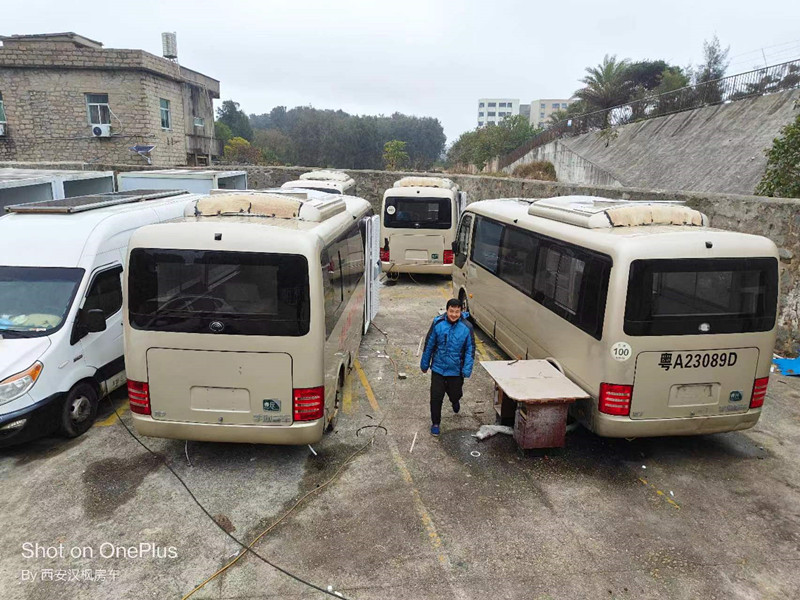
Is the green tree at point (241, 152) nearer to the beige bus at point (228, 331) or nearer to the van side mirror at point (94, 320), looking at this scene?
the van side mirror at point (94, 320)

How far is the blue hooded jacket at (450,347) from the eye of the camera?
6.37 m

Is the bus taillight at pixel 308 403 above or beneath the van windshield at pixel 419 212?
beneath

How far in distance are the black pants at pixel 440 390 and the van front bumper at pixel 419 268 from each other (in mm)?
8005

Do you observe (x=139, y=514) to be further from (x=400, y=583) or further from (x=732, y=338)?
(x=732, y=338)

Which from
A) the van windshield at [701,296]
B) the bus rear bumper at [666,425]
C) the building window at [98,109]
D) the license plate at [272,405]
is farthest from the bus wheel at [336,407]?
the building window at [98,109]

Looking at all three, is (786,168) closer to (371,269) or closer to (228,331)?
(371,269)

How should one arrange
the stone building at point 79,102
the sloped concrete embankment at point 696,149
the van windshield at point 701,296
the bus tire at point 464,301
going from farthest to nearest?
the stone building at point 79,102, the sloped concrete embankment at point 696,149, the bus tire at point 464,301, the van windshield at point 701,296

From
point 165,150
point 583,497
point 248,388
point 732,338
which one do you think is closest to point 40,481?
point 248,388

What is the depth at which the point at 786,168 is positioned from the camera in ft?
32.3

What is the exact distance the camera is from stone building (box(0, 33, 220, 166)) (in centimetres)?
2461

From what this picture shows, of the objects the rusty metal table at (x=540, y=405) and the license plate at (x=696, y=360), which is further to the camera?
the rusty metal table at (x=540, y=405)

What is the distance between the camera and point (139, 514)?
4.98 metres

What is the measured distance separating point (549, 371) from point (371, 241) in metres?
4.92

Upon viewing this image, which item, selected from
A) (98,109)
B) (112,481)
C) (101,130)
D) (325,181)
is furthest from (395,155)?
(112,481)
